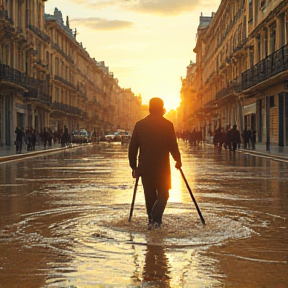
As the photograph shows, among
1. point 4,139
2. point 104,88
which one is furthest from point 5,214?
point 104,88

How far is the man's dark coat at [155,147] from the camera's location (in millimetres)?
7469

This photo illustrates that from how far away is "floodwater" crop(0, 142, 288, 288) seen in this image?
4996 millimetres

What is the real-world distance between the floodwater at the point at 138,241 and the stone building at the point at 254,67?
23280mm

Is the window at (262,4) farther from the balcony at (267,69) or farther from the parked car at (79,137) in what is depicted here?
the parked car at (79,137)

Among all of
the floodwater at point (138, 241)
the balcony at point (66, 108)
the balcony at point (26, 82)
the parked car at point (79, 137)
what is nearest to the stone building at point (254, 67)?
the parked car at point (79, 137)

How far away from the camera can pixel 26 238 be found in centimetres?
689

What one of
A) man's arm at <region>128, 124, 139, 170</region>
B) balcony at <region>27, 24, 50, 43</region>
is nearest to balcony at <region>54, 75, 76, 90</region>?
balcony at <region>27, 24, 50, 43</region>

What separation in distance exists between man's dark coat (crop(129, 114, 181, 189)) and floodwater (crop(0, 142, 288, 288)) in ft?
2.30

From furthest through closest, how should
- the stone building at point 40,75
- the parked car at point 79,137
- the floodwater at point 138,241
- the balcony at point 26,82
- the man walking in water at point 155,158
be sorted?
the parked car at point 79,137, the stone building at point 40,75, the balcony at point 26,82, the man walking in water at point 155,158, the floodwater at point 138,241

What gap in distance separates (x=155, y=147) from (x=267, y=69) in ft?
104

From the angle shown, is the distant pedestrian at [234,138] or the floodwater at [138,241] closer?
the floodwater at [138,241]

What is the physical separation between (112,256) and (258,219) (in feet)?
10.9

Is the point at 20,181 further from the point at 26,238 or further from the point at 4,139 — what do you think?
the point at 4,139

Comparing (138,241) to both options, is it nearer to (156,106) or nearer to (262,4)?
(156,106)
